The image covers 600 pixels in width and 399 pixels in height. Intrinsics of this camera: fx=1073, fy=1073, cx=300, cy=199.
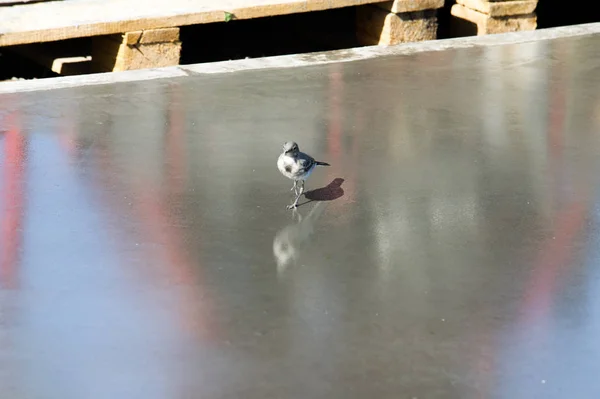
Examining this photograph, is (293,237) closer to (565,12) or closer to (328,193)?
(328,193)

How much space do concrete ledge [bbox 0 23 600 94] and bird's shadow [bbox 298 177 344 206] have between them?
7.17ft

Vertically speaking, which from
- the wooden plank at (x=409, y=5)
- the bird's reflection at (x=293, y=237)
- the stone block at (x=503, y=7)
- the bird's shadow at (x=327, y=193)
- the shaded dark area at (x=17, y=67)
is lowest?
the bird's reflection at (x=293, y=237)

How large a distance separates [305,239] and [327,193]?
0.64 m

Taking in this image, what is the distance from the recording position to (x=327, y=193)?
19.0ft

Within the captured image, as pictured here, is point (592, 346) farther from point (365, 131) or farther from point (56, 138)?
point (56, 138)

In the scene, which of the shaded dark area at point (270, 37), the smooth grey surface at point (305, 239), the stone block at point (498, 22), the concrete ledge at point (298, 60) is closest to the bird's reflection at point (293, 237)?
the smooth grey surface at point (305, 239)

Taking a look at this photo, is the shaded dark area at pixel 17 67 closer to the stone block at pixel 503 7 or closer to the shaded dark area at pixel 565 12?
the stone block at pixel 503 7

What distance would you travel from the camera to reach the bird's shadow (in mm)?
5730

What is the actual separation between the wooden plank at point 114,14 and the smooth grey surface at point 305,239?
554mm

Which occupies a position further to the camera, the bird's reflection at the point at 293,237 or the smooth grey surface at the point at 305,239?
the bird's reflection at the point at 293,237

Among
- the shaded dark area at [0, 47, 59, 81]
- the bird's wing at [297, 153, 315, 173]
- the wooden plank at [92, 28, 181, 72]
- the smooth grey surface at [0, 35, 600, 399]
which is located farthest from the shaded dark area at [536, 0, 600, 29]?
the bird's wing at [297, 153, 315, 173]

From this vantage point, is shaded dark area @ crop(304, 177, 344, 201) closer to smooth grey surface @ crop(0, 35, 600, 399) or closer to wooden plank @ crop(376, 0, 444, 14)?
smooth grey surface @ crop(0, 35, 600, 399)

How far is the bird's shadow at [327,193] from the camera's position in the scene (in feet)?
18.8

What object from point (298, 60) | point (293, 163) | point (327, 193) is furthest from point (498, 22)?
point (293, 163)
